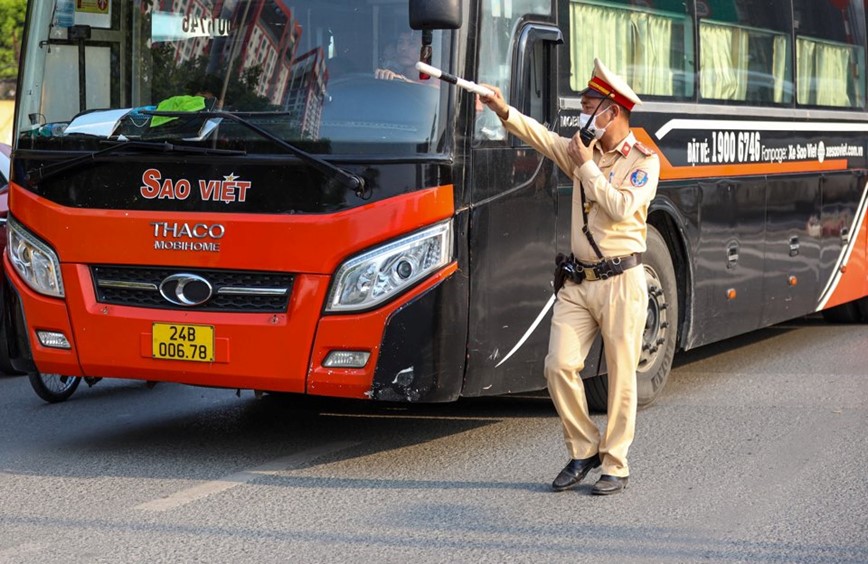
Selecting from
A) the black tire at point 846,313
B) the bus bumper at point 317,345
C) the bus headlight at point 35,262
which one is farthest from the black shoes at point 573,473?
the black tire at point 846,313

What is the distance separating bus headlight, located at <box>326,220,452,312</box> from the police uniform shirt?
0.63 m

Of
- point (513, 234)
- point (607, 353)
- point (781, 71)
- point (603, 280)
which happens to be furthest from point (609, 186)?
point (781, 71)

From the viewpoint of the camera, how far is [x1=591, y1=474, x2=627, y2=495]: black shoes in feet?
21.7

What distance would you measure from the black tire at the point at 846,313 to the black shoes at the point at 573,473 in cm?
682

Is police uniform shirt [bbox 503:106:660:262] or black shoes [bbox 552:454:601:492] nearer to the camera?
police uniform shirt [bbox 503:106:660:262]

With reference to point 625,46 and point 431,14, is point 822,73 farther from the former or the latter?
point 431,14

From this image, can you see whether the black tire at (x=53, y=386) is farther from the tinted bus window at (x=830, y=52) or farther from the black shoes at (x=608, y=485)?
the tinted bus window at (x=830, y=52)

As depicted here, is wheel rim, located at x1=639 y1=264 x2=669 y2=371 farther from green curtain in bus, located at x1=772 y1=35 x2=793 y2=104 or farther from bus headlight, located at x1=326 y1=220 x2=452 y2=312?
green curtain in bus, located at x1=772 y1=35 x2=793 y2=104

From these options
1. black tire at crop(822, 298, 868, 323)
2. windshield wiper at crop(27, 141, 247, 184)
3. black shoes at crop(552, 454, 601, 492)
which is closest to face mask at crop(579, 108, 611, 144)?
black shoes at crop(552, 454, 601, 492)

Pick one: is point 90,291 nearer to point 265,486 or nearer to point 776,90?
point 265,486

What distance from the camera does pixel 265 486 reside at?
6.75 m

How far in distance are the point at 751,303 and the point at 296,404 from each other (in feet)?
10.7

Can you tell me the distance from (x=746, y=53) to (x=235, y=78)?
14.0 feet

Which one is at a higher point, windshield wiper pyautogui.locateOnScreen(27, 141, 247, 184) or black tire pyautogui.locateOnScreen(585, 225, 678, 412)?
windshield wiper pyautogui.locateOnScreen(27, 141, 247, 184)
